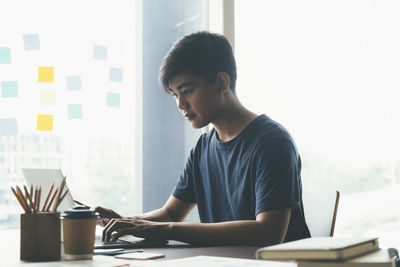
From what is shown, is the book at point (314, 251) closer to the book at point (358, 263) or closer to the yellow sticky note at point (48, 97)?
the book at point (358, 263)

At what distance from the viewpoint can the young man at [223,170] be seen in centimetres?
130

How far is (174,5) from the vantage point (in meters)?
2.40

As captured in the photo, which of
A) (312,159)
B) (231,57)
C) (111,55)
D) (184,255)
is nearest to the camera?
(184,255)

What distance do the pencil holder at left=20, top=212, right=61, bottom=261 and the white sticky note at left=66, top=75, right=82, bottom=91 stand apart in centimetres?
130

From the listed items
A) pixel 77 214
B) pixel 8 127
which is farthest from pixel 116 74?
pixel 77 214

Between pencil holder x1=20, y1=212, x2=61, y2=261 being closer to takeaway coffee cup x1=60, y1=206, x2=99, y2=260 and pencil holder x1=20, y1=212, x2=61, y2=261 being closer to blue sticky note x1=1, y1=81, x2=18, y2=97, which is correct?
takeaway coffee cup x1=60, y1=206, x2=99, y2=260

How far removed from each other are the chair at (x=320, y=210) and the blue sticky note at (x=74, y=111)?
1082 mm

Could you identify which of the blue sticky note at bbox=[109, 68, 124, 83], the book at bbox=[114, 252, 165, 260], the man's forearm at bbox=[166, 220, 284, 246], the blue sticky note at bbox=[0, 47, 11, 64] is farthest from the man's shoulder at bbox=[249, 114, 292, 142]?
the blue sticky note at bbox=[0, 47, 11, 64]

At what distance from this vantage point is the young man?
1297 mm

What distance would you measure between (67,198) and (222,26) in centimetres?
143

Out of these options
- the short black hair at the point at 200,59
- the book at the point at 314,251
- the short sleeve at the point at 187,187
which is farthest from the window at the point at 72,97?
the book at the point at 314,251

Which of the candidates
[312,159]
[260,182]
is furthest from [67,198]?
[312,159]

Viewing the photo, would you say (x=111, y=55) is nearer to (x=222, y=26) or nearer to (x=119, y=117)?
(x=119, y=117)

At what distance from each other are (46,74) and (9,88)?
0.54 ft
